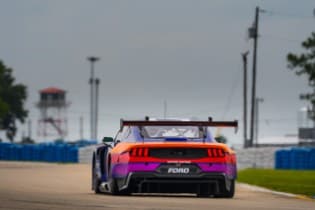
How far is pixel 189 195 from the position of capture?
22.4 m

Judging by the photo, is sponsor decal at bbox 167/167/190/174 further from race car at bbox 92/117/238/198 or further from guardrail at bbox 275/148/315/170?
guardrail at bbox 275/148/315/170

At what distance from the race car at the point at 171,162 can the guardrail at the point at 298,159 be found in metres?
33.7

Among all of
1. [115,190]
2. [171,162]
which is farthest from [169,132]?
[115,190]

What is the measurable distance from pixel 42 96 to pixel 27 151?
12107 cm

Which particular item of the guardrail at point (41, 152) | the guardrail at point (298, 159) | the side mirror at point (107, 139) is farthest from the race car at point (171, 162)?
the guardrail at point (41, 152)

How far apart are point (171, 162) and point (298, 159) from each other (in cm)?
3506

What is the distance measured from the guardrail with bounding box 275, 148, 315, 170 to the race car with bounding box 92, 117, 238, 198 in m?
33.7

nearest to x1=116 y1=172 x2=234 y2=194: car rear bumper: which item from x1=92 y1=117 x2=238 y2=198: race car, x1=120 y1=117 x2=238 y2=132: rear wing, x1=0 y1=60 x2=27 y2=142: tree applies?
x1=92 y1=117 x2=238 y2=198: race car

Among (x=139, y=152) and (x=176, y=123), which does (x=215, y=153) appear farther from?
(x=139, y=152)

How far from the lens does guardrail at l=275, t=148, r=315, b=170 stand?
5491 cm

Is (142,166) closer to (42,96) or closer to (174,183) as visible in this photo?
(174,183)

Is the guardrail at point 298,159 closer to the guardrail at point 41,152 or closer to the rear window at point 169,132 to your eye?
the guardrail at point 41,152

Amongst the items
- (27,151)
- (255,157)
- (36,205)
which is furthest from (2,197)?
(27,151)

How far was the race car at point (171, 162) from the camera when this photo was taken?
810 inches
